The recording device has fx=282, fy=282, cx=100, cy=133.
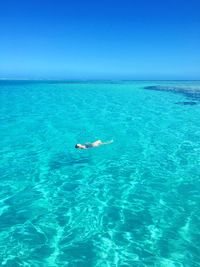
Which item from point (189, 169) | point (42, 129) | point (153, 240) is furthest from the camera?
point (42, 129)

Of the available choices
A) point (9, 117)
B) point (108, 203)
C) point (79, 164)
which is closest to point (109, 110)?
point (9, 117)

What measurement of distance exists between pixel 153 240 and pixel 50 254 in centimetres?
359

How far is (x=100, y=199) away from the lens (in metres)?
12.9

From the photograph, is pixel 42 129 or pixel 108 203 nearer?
pixel 108 203

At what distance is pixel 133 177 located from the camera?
1520 cm

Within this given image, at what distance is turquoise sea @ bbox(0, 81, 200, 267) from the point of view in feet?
31.0

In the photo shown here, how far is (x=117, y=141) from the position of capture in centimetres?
2167

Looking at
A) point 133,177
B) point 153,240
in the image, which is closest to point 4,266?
point 153,240

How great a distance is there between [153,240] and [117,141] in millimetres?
12129

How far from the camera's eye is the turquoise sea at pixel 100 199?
9445 millimetres

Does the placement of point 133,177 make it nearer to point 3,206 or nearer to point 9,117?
point 3,206

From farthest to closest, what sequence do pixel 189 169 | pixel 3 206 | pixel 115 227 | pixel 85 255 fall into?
1. pixel 189 169
2. pixel 3 206
3. pixel 115 227
4. pixel 85 255

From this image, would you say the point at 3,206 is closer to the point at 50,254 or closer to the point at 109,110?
the point at 50,254

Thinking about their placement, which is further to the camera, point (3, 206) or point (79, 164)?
point (79, 164)
